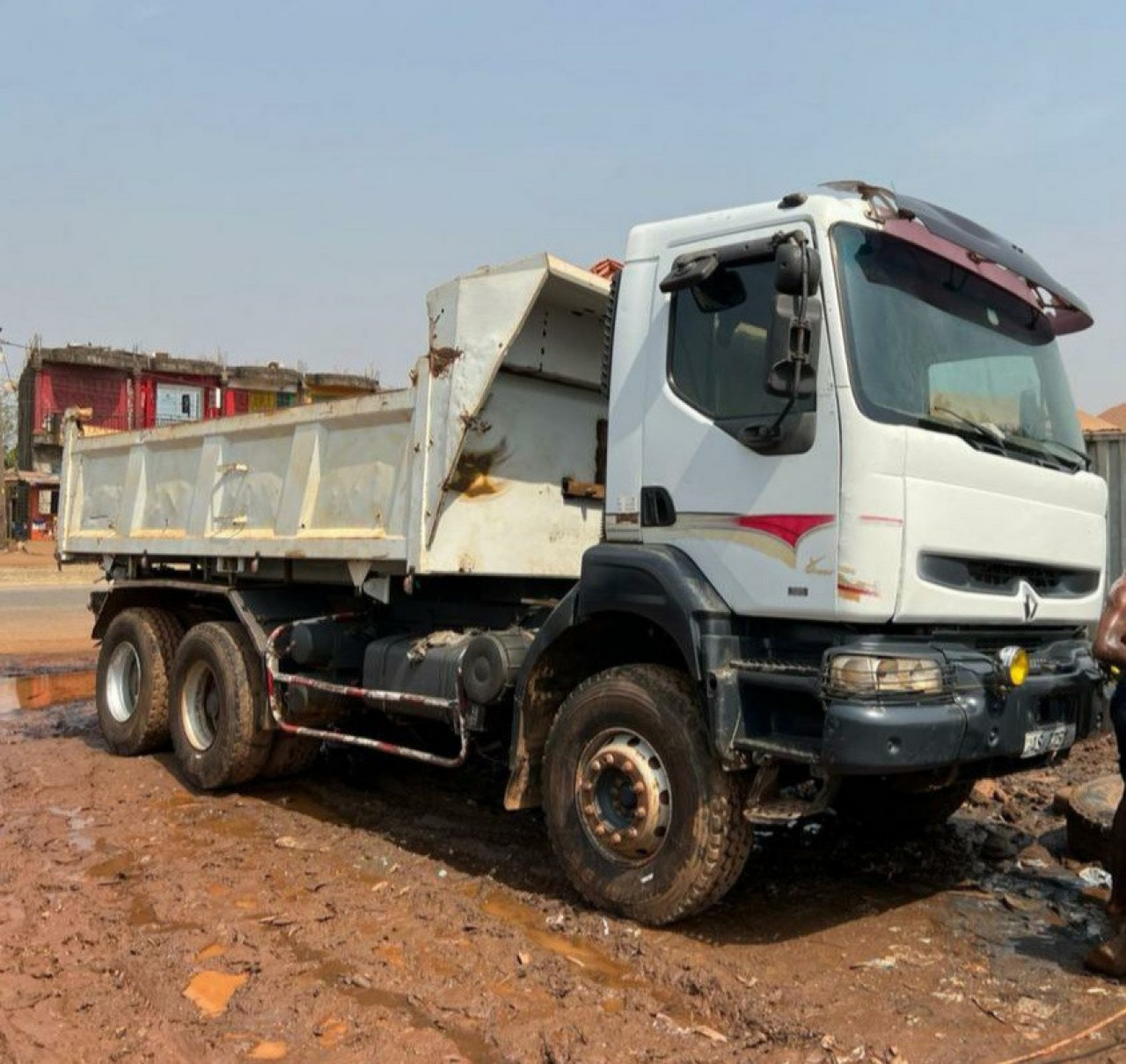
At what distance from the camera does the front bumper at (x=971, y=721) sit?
3.59 metres

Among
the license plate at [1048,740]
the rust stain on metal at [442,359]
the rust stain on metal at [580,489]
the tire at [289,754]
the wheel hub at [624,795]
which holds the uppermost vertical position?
→ the rust stain on metal at [442,359]

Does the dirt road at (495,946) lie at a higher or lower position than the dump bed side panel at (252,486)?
lower

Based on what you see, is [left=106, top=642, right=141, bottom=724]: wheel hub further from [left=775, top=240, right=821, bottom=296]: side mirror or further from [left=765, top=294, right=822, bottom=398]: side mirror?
[left=775, top=240, right=821, bottom=296]: side mirror

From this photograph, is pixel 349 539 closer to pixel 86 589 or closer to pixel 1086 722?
pixel 1086 722

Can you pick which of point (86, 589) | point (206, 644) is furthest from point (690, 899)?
Answer: point (86, 589)

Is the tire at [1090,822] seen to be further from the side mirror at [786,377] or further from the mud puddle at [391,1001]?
the mud puddle at [391,1001]

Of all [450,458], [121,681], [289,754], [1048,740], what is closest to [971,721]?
[1048,740]

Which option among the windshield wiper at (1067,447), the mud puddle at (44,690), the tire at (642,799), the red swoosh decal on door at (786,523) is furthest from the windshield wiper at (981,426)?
the mud puddle at (44,690)

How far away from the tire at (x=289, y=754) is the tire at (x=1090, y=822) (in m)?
4.40

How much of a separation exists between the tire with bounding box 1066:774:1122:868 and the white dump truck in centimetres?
54

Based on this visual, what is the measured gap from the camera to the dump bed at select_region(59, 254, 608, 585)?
5.45 metres

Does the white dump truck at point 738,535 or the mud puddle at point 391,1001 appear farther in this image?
the white dump truck at point 738,535

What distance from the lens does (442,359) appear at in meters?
5.48

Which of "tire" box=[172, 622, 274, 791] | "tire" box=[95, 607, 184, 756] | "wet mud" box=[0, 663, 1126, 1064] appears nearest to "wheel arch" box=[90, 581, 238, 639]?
"tire" box=[95, 607, 184, 756]
